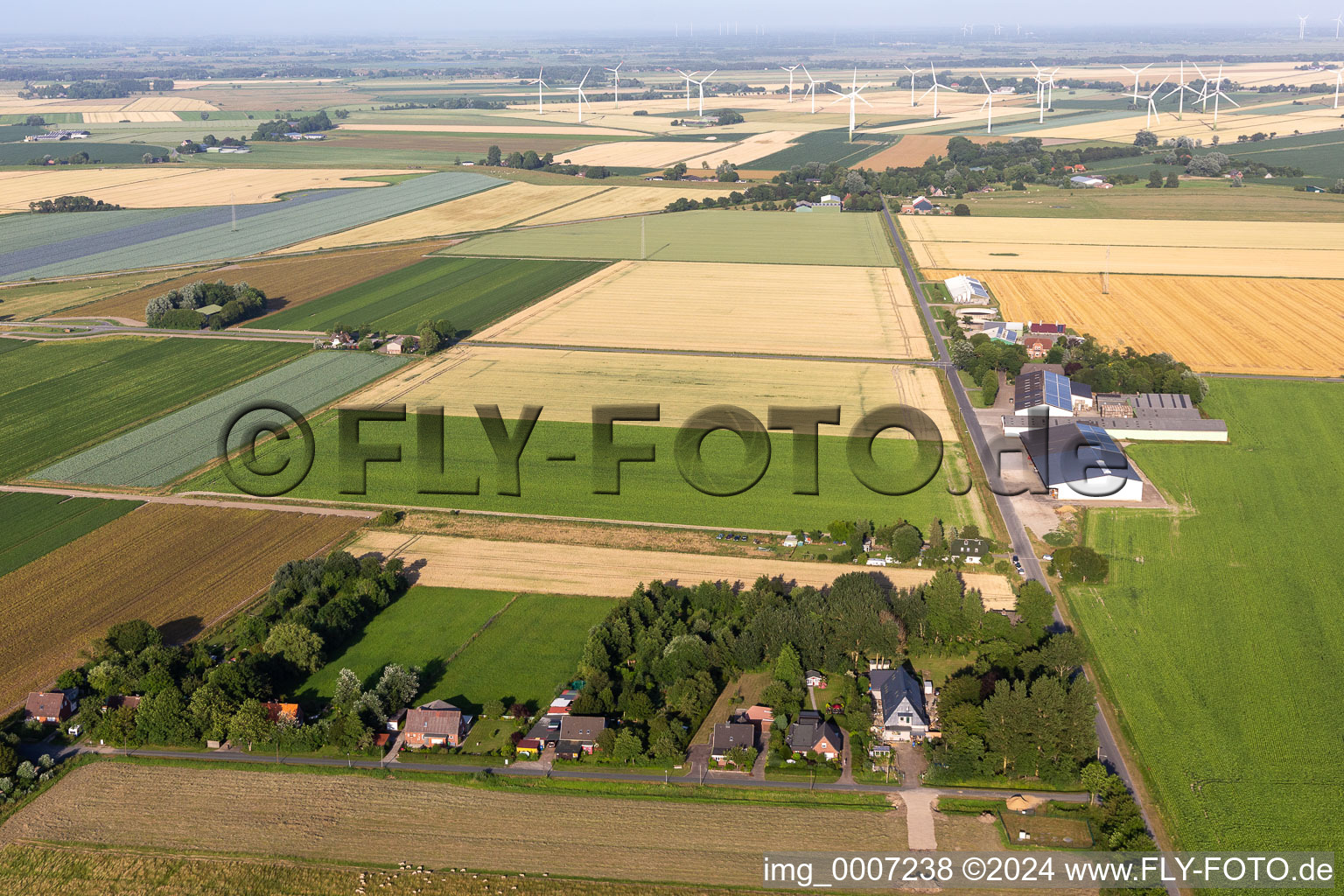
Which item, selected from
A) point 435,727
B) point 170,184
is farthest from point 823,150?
point 435,727

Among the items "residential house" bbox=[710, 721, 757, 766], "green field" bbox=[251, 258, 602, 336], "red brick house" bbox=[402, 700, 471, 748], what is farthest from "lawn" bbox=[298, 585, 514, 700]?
"green field" bbox=[251, 258, 602, 336]

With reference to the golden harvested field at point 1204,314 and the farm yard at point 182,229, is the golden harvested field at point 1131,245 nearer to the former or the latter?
the golden harvested field at point 1204,314

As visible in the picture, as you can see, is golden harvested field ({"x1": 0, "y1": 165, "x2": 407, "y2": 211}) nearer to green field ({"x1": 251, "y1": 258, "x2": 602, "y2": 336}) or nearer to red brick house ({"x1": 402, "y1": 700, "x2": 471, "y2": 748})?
green field ({"x1": 251, "y1": 258, "x2": 602, "y2": 336})

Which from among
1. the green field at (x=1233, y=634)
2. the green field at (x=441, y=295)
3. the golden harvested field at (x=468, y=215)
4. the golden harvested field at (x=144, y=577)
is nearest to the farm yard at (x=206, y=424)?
the golden harvested field at (x=144, y=577)

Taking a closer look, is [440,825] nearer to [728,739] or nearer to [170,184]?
[728,739]

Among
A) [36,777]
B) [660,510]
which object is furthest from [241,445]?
[36,777]

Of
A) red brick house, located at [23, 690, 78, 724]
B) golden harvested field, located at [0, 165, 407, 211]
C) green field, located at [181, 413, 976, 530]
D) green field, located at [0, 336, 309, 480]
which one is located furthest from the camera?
golden harvested field, located at [0, 165, 407, 211]
